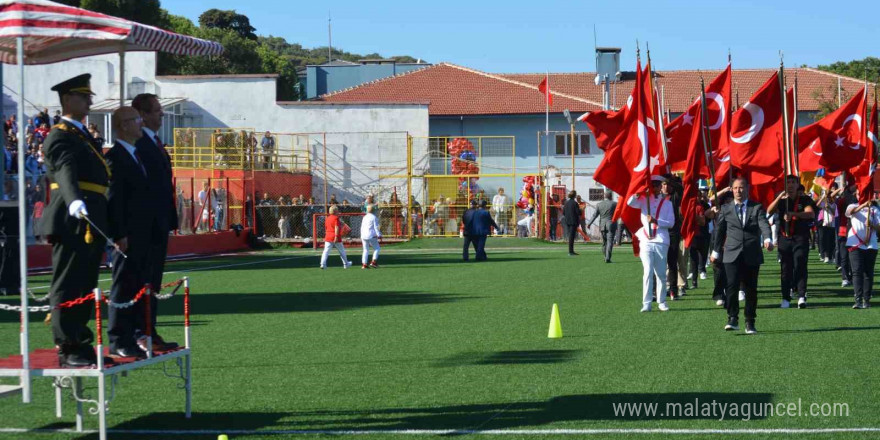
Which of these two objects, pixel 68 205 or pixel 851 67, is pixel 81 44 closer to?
pixel 68 205

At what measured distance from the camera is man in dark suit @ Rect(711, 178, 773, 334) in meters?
13.7

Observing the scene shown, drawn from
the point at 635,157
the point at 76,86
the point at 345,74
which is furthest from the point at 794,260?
the point at 345,74

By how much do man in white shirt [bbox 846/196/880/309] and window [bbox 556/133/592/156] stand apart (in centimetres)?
4482

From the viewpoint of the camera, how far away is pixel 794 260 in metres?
17.3

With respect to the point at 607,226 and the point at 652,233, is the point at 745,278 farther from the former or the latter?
the point at 607,226

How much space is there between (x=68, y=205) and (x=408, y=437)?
283 cm

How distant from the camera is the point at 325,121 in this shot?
54.8 m

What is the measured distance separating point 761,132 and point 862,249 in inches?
100

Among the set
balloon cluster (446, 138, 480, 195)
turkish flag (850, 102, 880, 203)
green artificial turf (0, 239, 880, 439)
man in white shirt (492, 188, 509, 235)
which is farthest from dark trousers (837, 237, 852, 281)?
man in white shirt (492, 188, 509, 235)

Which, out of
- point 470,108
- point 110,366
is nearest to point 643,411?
point 110,366

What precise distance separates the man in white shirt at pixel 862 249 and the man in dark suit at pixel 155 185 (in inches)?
452

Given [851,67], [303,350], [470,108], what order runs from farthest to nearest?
[851,67], [470,108], [303,350]

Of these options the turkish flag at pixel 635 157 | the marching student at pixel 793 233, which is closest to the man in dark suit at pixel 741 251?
the marching student at pixel 793 233

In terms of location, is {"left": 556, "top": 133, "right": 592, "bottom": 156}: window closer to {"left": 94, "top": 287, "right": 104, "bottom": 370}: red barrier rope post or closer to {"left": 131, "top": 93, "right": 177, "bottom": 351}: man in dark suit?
{"left": 131, "top": 93, "right": 177, "bottom": 351}: man in dark suit
